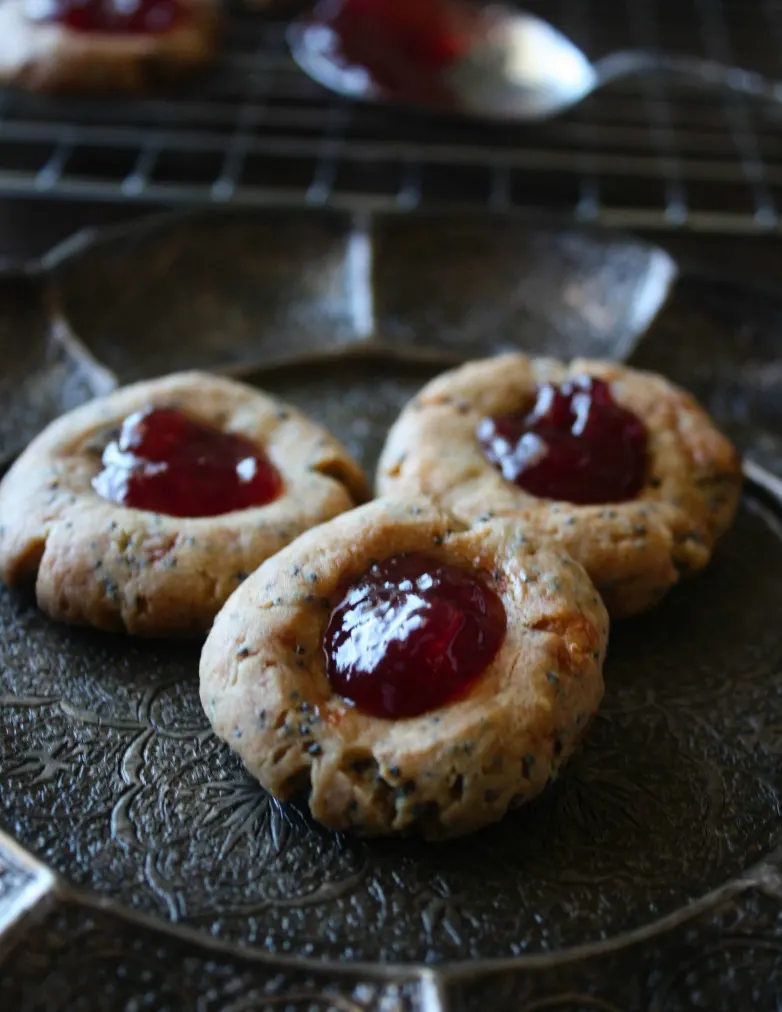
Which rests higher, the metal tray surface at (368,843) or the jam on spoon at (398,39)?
the jam on spoon at (398,39)

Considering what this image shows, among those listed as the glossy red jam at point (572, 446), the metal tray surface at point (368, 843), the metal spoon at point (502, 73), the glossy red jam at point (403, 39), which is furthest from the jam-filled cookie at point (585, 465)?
the glossy red jam at point (403, 39)

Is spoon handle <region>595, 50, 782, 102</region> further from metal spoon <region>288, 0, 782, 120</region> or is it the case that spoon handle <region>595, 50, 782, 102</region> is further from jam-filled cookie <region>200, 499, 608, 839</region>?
jam-filled cookie <region>200, 499, 608, 839</region>

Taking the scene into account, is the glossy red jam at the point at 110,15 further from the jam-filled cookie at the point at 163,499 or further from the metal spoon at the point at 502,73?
the jam-filled cookie at the point at 163,499

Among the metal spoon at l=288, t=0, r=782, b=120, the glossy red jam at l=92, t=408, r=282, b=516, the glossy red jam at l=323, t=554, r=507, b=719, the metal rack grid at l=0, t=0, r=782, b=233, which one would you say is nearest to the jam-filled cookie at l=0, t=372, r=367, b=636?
the glossy red jam at l=92, t=408, r=282, b=516

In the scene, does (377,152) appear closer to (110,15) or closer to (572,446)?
(110,15)

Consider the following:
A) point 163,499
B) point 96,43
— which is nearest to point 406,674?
point 163,499

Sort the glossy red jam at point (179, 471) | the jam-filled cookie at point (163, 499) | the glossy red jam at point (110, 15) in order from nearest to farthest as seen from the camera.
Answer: the jam-filled cookie at point (163, 499) → the glossy red jam at point (179, 471) → the glossy red jam at point (110, 15)
